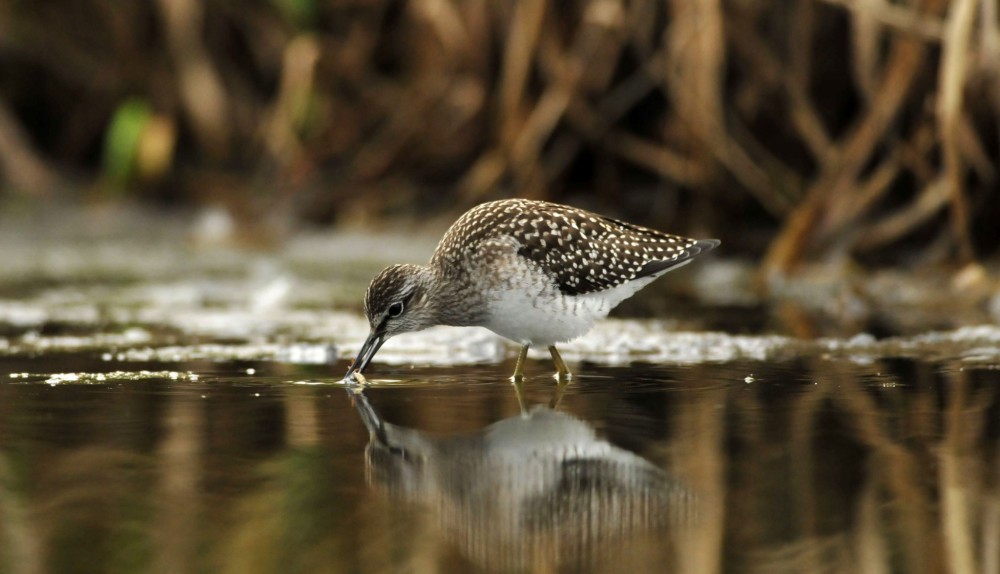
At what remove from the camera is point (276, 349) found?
6688 mm

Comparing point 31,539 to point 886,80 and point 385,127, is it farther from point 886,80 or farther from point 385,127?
point 385,127

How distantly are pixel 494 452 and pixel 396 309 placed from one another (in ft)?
5.95

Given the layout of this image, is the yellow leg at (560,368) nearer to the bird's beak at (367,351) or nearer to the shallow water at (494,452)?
the shallow water at (494,452)

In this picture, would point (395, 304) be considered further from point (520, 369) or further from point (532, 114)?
point (532, 114)

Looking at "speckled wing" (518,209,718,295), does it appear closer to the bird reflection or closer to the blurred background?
the bird reflection

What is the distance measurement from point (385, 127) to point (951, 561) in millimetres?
8507

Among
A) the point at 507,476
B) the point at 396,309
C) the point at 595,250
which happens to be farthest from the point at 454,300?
the point at 507,476

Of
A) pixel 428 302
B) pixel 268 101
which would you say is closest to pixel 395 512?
pixel 428 302

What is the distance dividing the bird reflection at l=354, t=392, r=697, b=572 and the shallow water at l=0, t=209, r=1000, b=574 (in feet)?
0.04

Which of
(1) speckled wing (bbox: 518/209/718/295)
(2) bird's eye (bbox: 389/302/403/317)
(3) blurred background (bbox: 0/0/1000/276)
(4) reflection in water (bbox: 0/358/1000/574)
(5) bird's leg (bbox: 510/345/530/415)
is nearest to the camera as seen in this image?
(4) reflection in water (bbox: 0/358/1000/574)

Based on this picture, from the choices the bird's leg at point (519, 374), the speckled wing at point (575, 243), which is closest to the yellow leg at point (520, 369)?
the bird's leg at point (519, 374)

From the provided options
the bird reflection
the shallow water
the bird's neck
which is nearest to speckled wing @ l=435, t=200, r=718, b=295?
the bird's neck

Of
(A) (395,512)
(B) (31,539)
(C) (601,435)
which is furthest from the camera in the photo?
(C) (601,435)

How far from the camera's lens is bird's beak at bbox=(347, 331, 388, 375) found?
5.80 meters
